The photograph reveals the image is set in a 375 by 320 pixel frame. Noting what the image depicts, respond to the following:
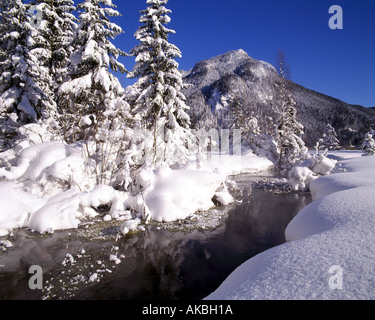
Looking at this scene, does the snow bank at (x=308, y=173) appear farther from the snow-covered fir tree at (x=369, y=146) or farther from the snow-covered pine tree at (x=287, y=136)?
the snow-covered fir tree at (x=369, y=146)

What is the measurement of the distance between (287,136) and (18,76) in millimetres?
27874

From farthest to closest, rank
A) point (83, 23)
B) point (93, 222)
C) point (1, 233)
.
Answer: point (83, 23) → point (93, 222) → point (1, 233)

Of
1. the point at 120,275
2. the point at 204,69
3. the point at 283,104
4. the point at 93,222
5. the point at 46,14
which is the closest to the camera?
the point at 120,275

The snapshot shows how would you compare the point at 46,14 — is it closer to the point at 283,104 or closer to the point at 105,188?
the point at 105,188

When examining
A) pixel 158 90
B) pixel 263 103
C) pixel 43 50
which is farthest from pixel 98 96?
pixel 263 103

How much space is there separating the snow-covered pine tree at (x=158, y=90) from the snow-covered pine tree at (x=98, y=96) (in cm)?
174

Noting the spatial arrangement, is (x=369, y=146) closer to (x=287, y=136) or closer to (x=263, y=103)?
(x=287, y=136)

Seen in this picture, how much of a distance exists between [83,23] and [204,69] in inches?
7811

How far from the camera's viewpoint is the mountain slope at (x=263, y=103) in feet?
314

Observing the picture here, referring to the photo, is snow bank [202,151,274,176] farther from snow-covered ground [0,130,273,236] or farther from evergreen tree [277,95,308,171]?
snow-covered ground [0,130,273,236]

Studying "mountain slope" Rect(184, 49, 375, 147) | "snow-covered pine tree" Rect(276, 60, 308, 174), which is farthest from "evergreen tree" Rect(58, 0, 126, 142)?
"mountain slope" Rect(184, 49, 375, 147)

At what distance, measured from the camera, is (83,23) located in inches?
521
